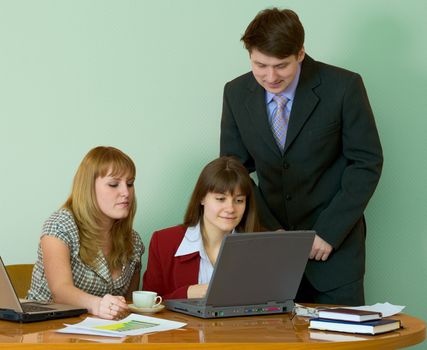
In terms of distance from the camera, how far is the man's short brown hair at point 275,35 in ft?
8.36

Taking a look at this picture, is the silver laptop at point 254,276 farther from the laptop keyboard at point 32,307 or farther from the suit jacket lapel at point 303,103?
the suit jacket lapel at point 303,103

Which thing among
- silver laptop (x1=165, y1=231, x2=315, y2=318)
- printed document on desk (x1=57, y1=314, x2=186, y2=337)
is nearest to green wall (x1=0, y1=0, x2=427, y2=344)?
silver laptop (x1=165, y1=231, x2=315, y2=318)

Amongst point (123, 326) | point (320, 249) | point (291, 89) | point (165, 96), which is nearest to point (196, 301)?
point (123, 326)

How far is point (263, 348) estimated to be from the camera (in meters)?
1.76

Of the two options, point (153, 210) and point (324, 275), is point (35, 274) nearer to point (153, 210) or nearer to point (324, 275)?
point (153, 210)

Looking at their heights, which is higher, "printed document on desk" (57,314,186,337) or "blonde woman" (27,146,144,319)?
"blonde woman" (27,146,144,319)

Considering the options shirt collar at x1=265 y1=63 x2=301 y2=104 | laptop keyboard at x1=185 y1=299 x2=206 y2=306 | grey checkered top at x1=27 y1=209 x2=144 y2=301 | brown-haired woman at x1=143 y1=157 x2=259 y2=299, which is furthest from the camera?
shirt collar at x1=265 y1=63 x2=301 y2=104

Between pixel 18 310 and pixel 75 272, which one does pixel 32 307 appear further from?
pixel 75 272

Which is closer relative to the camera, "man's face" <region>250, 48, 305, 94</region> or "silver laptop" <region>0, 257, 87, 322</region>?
"silver laptop" <region>0, 257, 87, 322</region>

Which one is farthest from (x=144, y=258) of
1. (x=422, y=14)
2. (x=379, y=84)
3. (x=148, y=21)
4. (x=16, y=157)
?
(x=422, y=14)

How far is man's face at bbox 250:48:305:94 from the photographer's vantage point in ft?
8.51

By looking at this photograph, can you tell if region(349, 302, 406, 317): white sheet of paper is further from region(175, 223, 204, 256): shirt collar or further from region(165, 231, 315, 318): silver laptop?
region(175, 223, 204, 256): shirt collar

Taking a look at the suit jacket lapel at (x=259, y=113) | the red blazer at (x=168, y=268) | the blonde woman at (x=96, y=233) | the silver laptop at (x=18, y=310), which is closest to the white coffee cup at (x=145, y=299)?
the silver laptop at (x=18, y=310)

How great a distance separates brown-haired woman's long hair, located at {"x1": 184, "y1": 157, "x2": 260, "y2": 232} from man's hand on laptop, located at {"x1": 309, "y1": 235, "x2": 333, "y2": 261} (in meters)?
0.20
